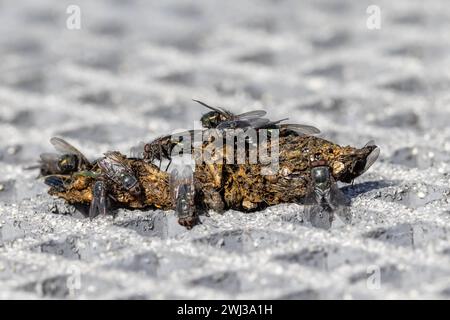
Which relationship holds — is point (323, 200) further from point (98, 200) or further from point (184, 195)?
point (98, 200)

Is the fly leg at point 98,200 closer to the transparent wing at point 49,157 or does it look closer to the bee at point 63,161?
the bee at point 63,161

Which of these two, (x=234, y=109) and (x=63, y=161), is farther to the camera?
(x=234, y=109)

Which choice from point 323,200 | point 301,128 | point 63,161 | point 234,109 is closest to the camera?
point 323,200

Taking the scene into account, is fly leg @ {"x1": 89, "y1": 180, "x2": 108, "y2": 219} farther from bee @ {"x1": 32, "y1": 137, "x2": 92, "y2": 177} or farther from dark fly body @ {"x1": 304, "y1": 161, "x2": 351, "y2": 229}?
dark fly body @ {"x1": 304, "y1": 161, "x2": 351, "y2": 229}

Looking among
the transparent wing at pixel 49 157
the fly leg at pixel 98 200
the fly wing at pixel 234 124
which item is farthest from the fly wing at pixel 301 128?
the transparent wing at pixel 49 157

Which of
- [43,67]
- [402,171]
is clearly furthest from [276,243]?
[43,67]

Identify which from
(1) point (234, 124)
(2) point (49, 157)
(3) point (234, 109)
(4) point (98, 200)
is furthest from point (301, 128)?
(3) point (234, 109)

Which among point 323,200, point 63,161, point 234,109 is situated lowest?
point 323,200

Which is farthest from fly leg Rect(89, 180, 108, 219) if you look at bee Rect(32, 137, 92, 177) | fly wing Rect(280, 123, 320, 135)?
fly wing Rect(280, 123, 320, 135)

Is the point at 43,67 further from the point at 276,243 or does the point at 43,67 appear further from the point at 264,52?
the point at 276,243

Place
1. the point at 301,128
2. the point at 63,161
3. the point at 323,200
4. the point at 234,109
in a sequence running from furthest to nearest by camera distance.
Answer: the point at 234,109 < the point at 63,161 < the point at 301,128 < the point at 323,200
